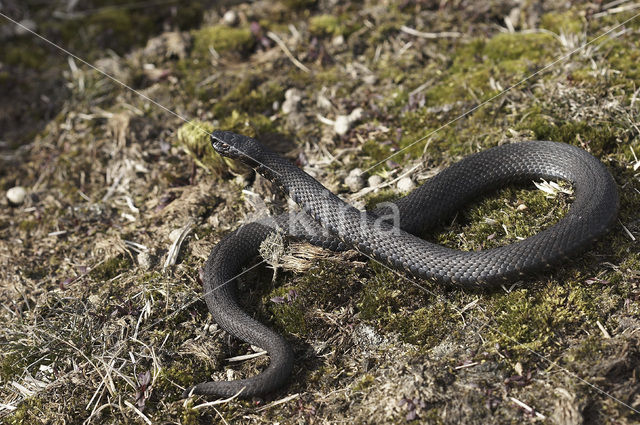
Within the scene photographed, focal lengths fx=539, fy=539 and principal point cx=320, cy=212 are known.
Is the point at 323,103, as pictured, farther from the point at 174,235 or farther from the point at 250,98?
the point at 174,235

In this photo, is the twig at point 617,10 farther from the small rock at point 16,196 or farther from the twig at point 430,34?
the small rock at point 16,196

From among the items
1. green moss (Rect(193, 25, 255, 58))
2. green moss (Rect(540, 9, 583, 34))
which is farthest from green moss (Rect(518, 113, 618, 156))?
green moss (Rect(193, 25, 255, 58))

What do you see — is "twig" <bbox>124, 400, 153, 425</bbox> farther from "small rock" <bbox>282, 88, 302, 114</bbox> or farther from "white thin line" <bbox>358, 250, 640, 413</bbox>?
"small rock" <bbox>282, 88, 302, 114</bbox>

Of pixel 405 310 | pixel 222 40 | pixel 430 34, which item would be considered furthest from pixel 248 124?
pixel 405 310

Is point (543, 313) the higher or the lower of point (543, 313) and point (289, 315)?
the higher

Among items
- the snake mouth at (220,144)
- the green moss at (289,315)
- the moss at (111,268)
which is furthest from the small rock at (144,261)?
the green moss at (289,315)

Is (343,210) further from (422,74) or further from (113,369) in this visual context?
(422,74)

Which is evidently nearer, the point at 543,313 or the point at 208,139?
the point at 543,313
